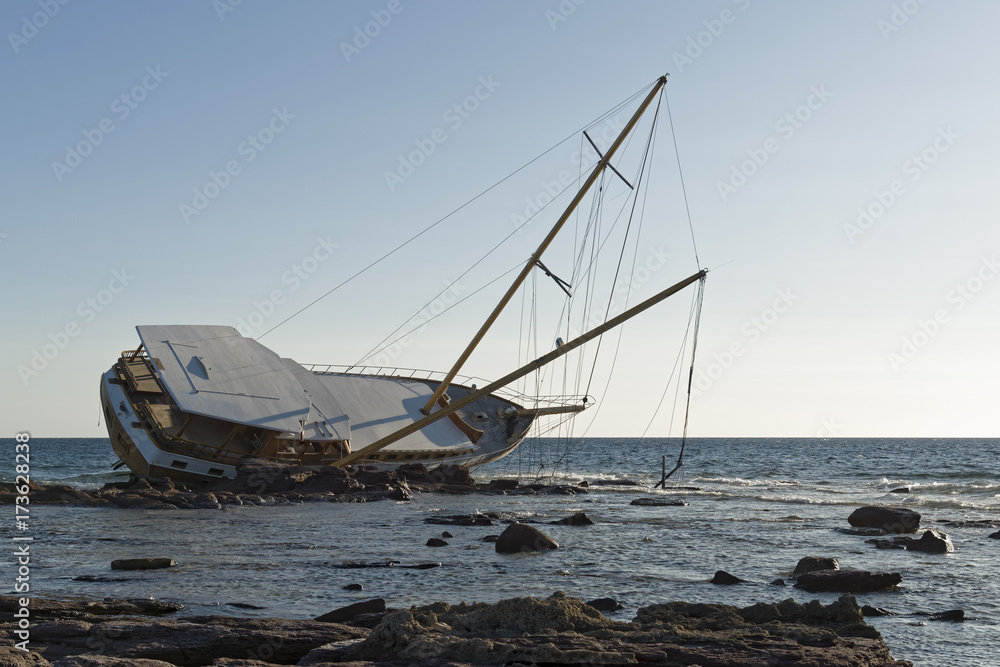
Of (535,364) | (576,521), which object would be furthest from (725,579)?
(535,364)

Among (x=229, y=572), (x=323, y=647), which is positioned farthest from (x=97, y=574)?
→ (x=323, y=647)

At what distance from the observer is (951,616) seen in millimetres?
12492

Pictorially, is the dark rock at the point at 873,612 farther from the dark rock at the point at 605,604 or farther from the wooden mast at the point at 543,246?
the wooden mast at the point at 543,246

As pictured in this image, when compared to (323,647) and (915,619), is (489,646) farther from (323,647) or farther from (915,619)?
(915,619)

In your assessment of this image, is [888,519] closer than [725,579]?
No

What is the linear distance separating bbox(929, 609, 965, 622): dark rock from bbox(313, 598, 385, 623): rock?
8368mm

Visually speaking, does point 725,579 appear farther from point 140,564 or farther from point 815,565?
point 140,564

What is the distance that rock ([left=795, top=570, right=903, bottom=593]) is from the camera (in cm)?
1470

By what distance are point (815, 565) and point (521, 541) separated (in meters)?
6.45

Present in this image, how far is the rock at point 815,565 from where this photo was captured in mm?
16453

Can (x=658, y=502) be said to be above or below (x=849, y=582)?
below

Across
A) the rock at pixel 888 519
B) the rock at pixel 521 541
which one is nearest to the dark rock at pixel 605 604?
the rock at pixel 521 541

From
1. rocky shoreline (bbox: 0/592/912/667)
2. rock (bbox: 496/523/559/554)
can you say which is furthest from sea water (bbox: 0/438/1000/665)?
rocky shoreline (bbox: 0/592/912/667)

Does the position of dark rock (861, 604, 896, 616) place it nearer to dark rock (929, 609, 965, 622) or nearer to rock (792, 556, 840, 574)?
dark rock (929, 609, 965, 622)
